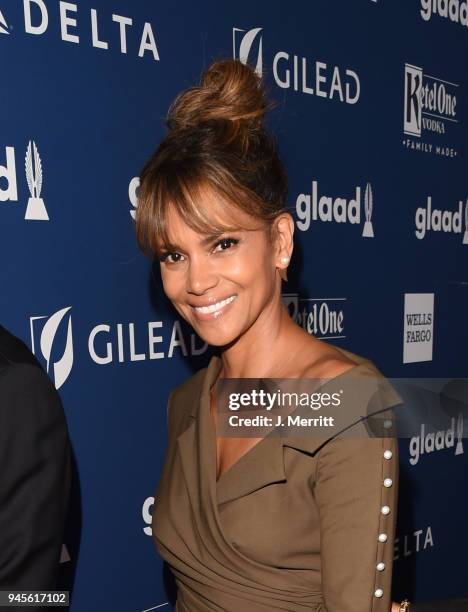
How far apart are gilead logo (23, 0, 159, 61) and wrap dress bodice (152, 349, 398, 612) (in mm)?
859

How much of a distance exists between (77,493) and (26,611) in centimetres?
66

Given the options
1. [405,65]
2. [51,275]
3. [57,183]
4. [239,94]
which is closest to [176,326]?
[51,275]

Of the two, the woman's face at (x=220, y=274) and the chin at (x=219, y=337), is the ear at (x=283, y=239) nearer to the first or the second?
the woman's face at (x=220, y=274)

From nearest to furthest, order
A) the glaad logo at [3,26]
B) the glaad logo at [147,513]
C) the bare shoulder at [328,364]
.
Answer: the bare shoulder at [328,364], the glaad logo at [3,26], the glaad logo at [147,513]

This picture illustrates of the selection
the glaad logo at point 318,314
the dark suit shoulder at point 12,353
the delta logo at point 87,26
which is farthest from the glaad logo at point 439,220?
the dark suit shoulder at point 12,353

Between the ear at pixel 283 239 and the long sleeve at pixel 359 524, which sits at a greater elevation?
the ear at pixel 283 239

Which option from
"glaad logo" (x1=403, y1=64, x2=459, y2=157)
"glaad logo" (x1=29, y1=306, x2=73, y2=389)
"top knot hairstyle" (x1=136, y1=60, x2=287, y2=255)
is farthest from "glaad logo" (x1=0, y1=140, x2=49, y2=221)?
"glaad logo" (x1=403, y1=64, x2=459, y2=157)

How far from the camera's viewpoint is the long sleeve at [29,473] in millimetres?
813

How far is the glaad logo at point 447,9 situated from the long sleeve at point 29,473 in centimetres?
205

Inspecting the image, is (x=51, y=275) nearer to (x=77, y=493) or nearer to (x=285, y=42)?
(x=77, y=493)

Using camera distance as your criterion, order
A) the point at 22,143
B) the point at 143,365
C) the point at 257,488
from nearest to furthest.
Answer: the point at 257,488, the point at 22,143, the point at 143,365

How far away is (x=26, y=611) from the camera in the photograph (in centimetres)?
85

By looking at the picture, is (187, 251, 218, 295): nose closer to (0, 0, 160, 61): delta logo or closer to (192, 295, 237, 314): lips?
(192, 295, 237, 314): lips

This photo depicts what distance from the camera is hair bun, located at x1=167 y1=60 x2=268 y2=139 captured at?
1121 millimetres
